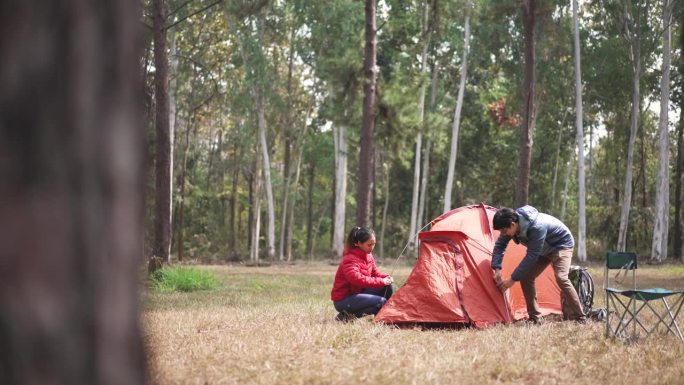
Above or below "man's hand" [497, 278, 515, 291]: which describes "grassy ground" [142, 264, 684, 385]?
below

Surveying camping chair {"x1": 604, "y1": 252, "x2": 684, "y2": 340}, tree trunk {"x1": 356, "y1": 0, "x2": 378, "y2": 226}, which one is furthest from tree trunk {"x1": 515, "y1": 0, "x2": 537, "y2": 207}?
camping chair {"x1": 604, "y1": 252, "x2": 684, "y2": 340}

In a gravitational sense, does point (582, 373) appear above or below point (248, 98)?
below

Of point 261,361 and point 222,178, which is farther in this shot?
point 222,178

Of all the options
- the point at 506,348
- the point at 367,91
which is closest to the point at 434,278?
the point at 506,348

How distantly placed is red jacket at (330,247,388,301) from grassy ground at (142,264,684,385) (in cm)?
45

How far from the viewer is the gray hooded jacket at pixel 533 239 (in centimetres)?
906

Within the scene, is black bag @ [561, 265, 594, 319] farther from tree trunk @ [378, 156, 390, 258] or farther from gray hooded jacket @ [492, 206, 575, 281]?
tree trunk @ [378, 156, 390, 258]

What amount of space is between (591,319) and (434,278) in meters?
2.15

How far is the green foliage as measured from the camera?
14.5 m

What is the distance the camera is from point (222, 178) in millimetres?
46719

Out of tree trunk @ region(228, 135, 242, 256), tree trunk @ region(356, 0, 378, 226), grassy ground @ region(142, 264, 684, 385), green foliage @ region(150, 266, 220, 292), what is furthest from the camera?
tree trunk @ region(228, 135, 242, 256)

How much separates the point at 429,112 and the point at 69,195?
76.9ft

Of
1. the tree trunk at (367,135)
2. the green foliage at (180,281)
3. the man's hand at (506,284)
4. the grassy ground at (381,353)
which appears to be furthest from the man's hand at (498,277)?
the tree trunk at (367,135)

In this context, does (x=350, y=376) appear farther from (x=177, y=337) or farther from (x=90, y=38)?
(x=90, y=38)
